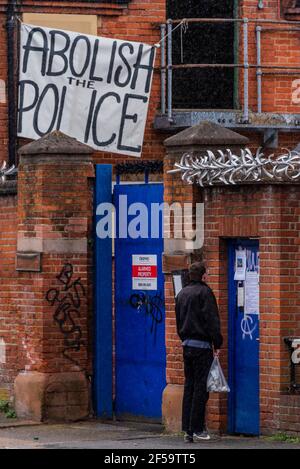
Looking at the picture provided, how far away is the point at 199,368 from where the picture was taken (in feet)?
41.4

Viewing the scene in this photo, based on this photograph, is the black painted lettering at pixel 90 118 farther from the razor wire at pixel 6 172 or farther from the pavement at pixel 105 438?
the pavement at pixel 105 438

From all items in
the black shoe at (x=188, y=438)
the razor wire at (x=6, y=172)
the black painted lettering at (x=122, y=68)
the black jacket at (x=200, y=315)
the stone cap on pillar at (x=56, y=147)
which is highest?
the black painted lettering at (x=122, y=68)

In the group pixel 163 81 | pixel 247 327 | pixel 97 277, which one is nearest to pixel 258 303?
pixel 247 327

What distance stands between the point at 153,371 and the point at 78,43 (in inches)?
201

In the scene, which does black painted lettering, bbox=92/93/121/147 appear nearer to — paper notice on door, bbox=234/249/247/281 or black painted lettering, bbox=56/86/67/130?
black painted lettering, bbox=56/86/67/130

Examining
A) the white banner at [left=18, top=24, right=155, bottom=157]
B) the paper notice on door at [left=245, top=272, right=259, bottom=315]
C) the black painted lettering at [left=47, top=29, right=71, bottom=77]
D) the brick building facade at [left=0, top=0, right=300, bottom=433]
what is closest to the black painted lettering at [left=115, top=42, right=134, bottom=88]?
the white banner at [left=18, top=24, right=155, bottom=157]

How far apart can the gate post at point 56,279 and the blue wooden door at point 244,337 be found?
212 cm

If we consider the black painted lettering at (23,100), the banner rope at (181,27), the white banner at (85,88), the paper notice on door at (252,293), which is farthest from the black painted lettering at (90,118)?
the paper notice on door at (252,293)

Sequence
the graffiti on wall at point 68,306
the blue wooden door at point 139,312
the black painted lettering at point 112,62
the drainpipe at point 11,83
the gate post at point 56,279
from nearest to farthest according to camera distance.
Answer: the blue wooden door at point 139,312, the gate post at point 56,279, the graffiti on wall at point 68,306, the drainpipe at point 11,83, the black painted lettering at point 112,62

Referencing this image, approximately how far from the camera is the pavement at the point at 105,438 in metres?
12.4

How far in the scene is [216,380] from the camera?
1263 cm

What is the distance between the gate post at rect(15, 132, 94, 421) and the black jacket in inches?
95.7

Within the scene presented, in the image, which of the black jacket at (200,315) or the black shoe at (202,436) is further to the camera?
the black shoe at (202,436)

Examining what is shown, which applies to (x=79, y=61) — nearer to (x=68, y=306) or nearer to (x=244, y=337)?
(x=68, y=306)
